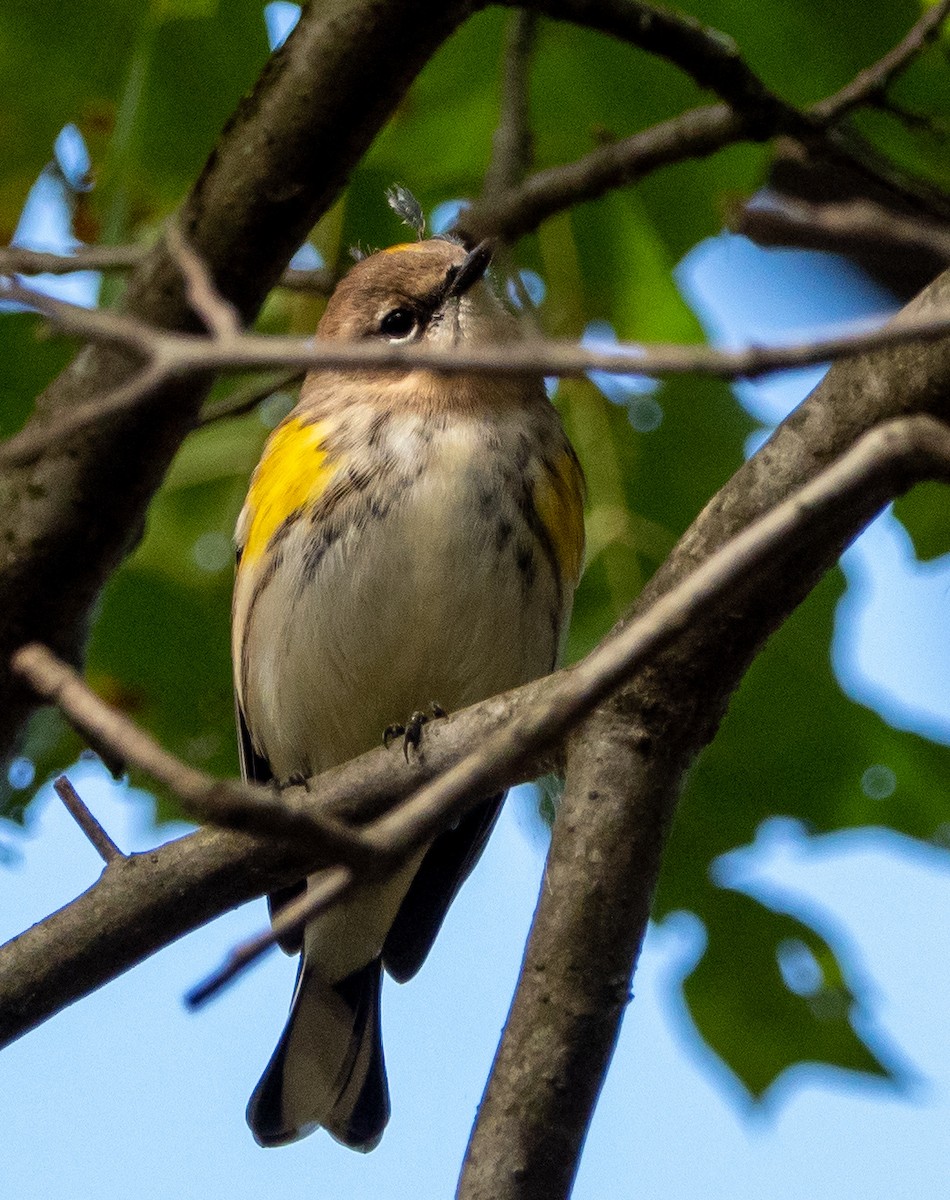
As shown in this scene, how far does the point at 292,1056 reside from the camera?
5.42 m

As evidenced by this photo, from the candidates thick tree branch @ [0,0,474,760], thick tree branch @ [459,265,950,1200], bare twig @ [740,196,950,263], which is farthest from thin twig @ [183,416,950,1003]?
thick tree branch @ [0,0,474,760]

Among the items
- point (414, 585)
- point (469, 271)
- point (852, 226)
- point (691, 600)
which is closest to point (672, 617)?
point (691, 600)

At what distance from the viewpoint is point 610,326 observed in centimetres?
551

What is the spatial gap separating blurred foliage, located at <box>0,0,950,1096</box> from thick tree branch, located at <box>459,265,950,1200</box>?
149 centimetres

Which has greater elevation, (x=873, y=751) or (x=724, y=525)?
(x=873, y=751)

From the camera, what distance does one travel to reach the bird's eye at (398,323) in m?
5.57

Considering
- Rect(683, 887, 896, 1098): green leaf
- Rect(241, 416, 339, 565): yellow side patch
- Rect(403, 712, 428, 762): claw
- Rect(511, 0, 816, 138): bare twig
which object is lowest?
Rect(403, 712, 428, 762): claw

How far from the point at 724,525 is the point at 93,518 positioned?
1787mm

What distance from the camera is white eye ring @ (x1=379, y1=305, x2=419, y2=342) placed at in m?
5.57

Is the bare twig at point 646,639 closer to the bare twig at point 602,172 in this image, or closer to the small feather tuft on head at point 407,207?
the bare twig at point 602,172

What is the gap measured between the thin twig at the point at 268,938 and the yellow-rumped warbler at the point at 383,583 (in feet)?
9.03

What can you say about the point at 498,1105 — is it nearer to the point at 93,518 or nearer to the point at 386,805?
the point at 386,805

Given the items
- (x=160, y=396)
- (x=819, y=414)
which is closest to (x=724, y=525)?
(x=819, y=414)

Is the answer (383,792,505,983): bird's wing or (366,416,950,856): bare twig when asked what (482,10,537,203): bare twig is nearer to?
(383,792,505,983): bird's wing
